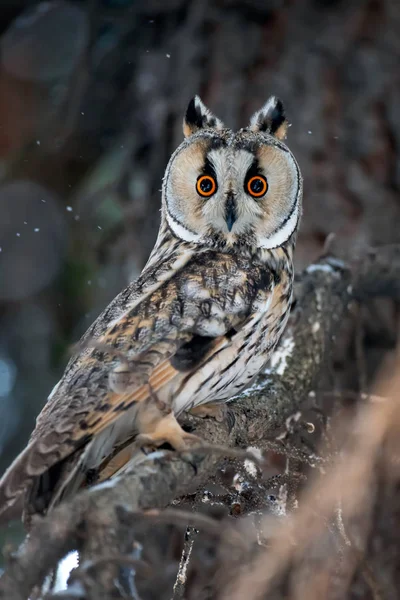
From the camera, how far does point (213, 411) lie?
2092 millimetres

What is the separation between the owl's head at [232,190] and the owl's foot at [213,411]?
0.54m

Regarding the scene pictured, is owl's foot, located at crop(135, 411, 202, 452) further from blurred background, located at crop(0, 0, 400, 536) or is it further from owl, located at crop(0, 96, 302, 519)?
blurred background, located at crop(0, 0, 400, 536)

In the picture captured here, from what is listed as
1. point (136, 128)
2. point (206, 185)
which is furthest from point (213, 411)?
point (136, 128)

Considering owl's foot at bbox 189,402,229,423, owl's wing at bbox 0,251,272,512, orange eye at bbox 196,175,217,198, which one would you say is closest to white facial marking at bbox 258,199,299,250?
owl's wing at bbox 0,251,272,512

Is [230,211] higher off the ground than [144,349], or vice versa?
[230,211]

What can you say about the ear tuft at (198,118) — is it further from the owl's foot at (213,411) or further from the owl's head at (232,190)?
the owl's foot at (213,411)

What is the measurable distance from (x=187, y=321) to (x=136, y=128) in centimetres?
222

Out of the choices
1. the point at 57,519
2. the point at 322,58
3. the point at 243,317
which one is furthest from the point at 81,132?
the point at 57,519

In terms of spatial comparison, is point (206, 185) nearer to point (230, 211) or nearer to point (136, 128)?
point (230, 211)

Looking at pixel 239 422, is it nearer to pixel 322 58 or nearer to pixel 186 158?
pixel 186 158

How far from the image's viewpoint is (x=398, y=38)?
3496 millimetres

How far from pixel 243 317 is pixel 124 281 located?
70.0 inches

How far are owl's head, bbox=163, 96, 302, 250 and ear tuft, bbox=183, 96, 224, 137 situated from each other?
70 mm

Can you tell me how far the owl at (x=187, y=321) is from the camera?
5.58 ft
